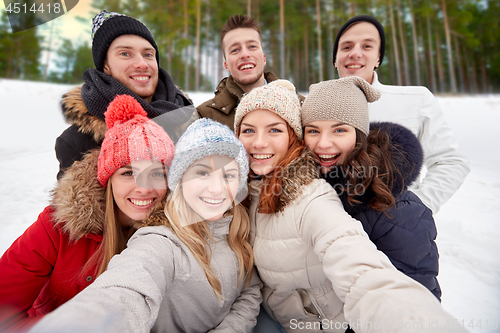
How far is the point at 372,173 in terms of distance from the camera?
1.38 metres

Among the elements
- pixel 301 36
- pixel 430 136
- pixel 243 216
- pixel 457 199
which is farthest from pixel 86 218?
pixel 301 36

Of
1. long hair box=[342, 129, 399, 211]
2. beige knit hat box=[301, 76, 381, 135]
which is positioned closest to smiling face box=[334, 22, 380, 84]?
beige knit hat box=[301, 76, 381, 135]

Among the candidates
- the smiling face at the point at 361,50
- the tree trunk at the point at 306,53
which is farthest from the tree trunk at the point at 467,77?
the smiling face at the point at 361,50

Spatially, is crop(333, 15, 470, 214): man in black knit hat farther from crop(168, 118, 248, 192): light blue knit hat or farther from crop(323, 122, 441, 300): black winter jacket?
crop(168, 118, 248, 192): light blue knit hat

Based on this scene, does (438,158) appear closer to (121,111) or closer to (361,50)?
(361,50)

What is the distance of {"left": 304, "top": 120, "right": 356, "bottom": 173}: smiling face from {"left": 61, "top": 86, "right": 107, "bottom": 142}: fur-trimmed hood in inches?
64.4

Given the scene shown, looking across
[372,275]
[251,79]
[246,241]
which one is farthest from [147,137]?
[251,79]

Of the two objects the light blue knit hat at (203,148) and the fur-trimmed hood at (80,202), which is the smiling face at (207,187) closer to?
the light blue knit hat at (203,148)

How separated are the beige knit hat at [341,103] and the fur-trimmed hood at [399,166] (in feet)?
0.63

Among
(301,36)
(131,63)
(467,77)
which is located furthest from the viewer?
(467,77)

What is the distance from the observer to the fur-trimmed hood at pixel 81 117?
6.10ft

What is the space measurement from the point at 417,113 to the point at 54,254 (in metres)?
2.99

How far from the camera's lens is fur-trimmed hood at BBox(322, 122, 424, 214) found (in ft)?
4.59

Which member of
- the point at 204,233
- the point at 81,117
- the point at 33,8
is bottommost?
the point at 204,233
